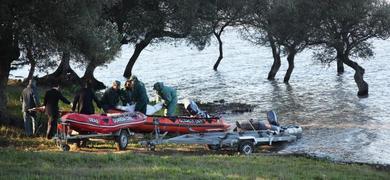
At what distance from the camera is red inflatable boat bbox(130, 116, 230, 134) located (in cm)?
1869

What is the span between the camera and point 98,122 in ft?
54.6

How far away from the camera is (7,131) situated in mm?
18828

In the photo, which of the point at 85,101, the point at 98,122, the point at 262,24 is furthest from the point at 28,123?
the point at 262,24

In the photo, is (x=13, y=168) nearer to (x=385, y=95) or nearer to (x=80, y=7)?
(x=80, y=7)

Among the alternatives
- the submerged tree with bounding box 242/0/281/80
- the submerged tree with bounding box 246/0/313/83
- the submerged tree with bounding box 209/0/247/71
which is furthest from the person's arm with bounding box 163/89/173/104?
the submerged tree with bounding box 242/0/281/80

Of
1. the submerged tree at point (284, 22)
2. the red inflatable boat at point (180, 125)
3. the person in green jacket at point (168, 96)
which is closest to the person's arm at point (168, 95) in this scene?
the person in green jacket at point (168, 96)

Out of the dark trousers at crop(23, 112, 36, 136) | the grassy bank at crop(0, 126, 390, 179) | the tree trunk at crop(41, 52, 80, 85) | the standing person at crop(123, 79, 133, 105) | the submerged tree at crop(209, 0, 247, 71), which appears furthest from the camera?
the submerged tree at crop(209, 0, 247, 71)

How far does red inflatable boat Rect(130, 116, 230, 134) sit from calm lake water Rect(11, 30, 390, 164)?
264cm

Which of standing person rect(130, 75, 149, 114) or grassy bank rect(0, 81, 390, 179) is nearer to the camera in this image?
grassy bank rect(0, 81, 390, 179)

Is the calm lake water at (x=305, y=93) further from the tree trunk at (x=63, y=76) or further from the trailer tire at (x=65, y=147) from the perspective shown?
the trailer tire at (x=65, y=147)

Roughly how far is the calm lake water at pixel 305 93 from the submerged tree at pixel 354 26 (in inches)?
108

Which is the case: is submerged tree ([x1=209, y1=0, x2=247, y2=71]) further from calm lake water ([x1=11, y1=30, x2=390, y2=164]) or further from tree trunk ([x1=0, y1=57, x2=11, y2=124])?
tree trunk ([x1=0, y1=57, x2=11, y2=124])

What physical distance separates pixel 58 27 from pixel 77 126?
10.4 ft

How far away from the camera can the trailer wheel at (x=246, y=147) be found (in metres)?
18.0
